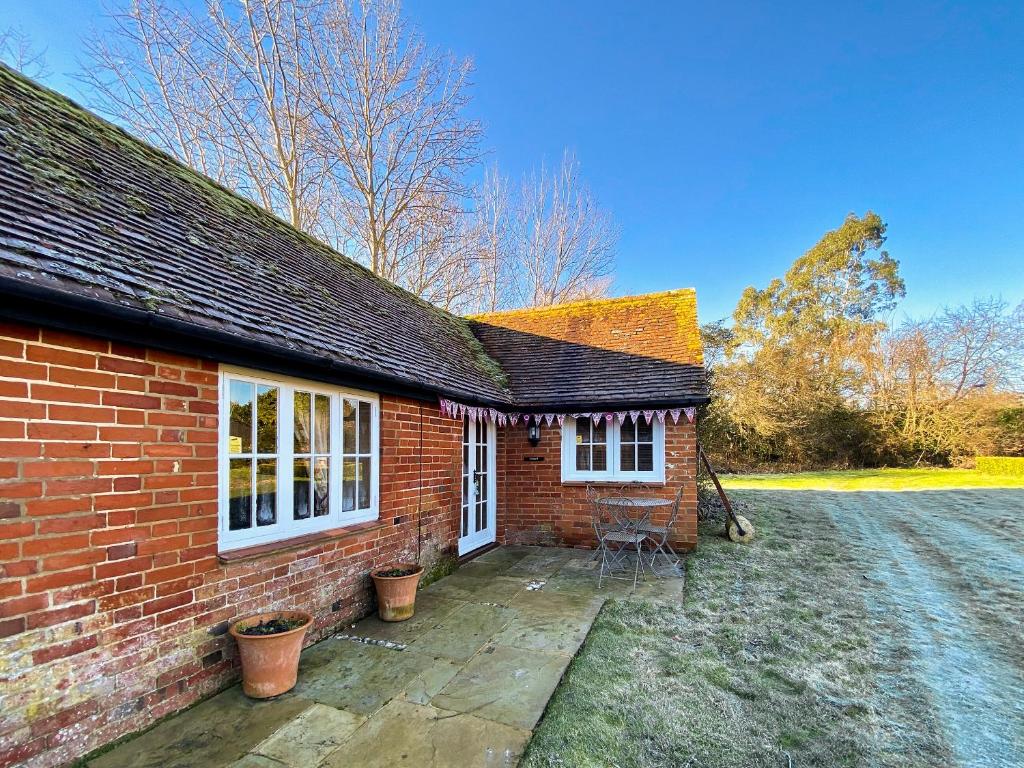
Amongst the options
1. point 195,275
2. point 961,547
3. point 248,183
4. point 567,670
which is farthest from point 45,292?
point 248,183

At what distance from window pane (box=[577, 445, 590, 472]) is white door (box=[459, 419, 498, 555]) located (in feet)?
5.04

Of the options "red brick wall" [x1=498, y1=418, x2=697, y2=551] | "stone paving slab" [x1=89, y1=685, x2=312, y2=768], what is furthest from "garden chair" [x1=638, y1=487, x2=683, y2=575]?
"stone paving slab" [x1=89, y1=685, x2=312, y2=768]

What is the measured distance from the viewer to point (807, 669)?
3.67m

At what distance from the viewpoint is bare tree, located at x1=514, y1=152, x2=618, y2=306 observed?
18453 mm

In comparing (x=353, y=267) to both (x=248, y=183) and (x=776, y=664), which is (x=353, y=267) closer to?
(x=776, y=664)

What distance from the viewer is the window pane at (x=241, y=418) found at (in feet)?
11.4

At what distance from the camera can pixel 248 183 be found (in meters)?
13.1

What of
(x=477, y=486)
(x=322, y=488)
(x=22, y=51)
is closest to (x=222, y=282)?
(x=322, y=488)

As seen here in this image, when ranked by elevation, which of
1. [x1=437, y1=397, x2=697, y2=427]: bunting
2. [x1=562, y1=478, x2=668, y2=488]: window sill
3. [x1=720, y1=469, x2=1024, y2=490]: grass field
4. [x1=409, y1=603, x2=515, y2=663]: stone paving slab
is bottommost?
[x1=720, y1=469, x2=1024, y2=490]: grass field

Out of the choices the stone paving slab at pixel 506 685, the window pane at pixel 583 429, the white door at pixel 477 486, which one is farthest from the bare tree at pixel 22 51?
the stone paving slab at pixel 506 685

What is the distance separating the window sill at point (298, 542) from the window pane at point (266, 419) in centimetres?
76

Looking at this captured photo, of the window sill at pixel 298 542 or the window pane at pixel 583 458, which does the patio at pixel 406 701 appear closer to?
the window sill at pixel 298 542

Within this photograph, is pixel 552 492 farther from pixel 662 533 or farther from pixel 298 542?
pixel 298 542

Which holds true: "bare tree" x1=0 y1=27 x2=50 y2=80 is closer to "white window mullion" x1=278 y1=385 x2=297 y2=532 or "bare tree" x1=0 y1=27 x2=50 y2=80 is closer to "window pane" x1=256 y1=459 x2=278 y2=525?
"white window mullion" x1=278 y1=385 x2=297 y2=532
